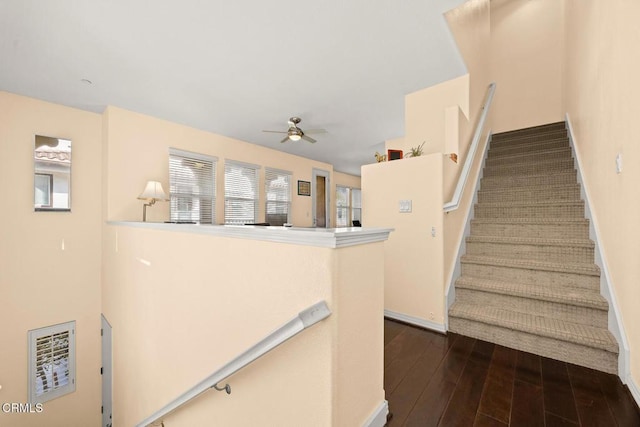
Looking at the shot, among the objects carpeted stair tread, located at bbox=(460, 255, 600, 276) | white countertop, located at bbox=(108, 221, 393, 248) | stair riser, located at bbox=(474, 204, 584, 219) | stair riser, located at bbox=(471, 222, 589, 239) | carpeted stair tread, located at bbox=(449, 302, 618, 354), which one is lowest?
carpeted stair tread, located at bbox=(449, 302, 618, 354)

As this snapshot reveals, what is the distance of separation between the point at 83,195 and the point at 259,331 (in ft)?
11.8

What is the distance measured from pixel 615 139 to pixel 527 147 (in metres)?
2.29

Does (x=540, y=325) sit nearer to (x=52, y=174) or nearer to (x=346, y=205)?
(x=52, y=174)

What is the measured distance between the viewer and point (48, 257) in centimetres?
320

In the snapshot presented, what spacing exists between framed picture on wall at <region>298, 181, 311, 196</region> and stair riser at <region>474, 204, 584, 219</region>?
406 cm

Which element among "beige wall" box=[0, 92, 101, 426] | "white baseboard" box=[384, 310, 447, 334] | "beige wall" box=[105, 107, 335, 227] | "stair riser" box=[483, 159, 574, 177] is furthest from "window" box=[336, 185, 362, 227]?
"beige wall" box=[0, 92, 101, 426]

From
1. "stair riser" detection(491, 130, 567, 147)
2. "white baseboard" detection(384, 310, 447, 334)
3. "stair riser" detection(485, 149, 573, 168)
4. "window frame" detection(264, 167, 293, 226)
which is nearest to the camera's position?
"white baseboard" detection(384, 310, 447, 334)

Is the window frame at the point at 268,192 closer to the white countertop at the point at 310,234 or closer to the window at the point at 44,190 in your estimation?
the window at the point at 44,190

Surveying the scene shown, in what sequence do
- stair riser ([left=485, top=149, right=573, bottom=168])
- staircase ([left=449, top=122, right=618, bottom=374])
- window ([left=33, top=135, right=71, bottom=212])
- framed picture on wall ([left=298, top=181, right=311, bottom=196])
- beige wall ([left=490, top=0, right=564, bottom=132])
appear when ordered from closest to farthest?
staircase ([left=449, top=122, right=618, bottom=374]) → window ([left=33, top=135, right=71, bottom=212]) → stair riser ([left=485, top=149, right=573, bottom=168]) → beige wall ([left=490, top=0, right=564, bottom=132]) → framed picture on wall ([left=298, top=181, right=311, bottom=196])

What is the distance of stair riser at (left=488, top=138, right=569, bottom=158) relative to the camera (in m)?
3.60

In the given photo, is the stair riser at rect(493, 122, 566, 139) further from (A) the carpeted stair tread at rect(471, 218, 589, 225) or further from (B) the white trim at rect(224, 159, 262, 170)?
(B) the white trim at rect(224, 159, 262, 170)

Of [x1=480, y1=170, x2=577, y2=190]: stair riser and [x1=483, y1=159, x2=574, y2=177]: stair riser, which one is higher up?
Answer: [x1=483, y1=159, x2=574, y2=177]: stair riser

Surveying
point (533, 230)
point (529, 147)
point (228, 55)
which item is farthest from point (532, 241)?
point (228, 55)

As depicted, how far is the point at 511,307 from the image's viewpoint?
226cm
